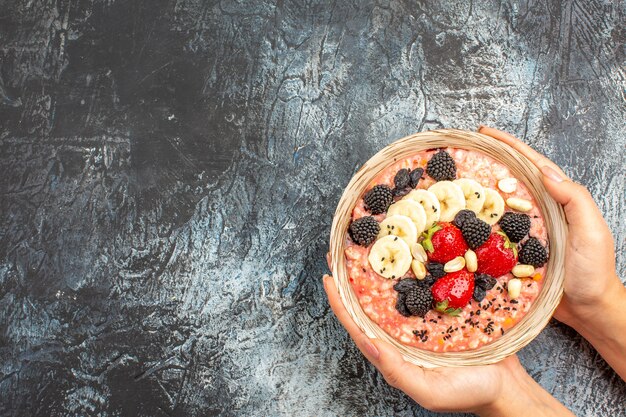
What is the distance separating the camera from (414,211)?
205cm

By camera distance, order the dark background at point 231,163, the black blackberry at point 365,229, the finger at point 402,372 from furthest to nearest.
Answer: the dark background at point 231,163, the black blackberry at point 365,229, the finger at point 402,372

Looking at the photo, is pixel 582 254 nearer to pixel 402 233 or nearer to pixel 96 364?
pixel 402 233

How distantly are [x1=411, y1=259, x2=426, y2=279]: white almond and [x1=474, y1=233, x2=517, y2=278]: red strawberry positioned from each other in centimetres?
20

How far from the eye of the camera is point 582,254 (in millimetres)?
2047

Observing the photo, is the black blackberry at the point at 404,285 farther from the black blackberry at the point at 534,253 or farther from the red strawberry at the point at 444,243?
the black blackberry at the point at 534,253

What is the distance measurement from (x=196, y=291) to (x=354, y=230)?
2.39ft

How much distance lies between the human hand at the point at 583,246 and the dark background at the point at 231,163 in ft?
0.82

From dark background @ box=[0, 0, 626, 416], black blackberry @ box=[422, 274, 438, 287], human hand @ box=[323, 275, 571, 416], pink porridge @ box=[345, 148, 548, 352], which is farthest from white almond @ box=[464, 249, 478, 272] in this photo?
dark background @ box=[0, 0, 626, 416]

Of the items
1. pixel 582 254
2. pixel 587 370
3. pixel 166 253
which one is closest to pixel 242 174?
pixel 166 253

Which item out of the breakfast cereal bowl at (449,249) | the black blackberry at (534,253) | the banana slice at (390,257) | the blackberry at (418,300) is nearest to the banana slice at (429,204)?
the breakfast cereal bowl at (449,249)

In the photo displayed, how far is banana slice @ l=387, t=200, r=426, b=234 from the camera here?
2.05 metres

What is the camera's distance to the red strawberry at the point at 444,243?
2016mm

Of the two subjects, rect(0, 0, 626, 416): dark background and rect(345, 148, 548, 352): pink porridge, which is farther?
rect(0, 0, 626, 416): dark background

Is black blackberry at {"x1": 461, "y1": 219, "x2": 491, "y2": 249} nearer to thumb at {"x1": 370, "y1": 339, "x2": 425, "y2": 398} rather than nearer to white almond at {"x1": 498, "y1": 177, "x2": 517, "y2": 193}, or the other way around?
white almond at {"x1": 498, "y1": 177, "x2": 517, "y2": 193}
